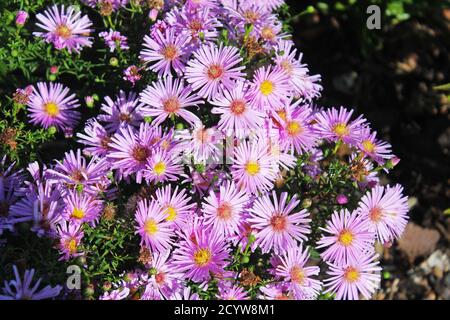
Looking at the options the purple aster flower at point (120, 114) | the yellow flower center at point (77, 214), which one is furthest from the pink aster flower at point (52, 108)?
the yellow flower center at point (77, 214)

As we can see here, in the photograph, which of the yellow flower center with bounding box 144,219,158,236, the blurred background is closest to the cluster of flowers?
the yellow flower center with bounding box 144,219,158,236

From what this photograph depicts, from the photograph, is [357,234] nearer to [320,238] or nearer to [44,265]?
[320,238]

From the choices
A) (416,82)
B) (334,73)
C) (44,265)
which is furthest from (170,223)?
(416,82)

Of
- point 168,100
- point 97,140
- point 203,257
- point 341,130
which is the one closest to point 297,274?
point 203,257

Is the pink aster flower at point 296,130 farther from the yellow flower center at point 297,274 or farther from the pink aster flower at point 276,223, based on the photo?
the yellow flower center at point 297,274

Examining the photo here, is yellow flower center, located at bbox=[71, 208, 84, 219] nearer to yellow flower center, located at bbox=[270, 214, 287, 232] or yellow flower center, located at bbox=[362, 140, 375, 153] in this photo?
yellow flower center, located at bbox=[270, 214, 287, 232]
